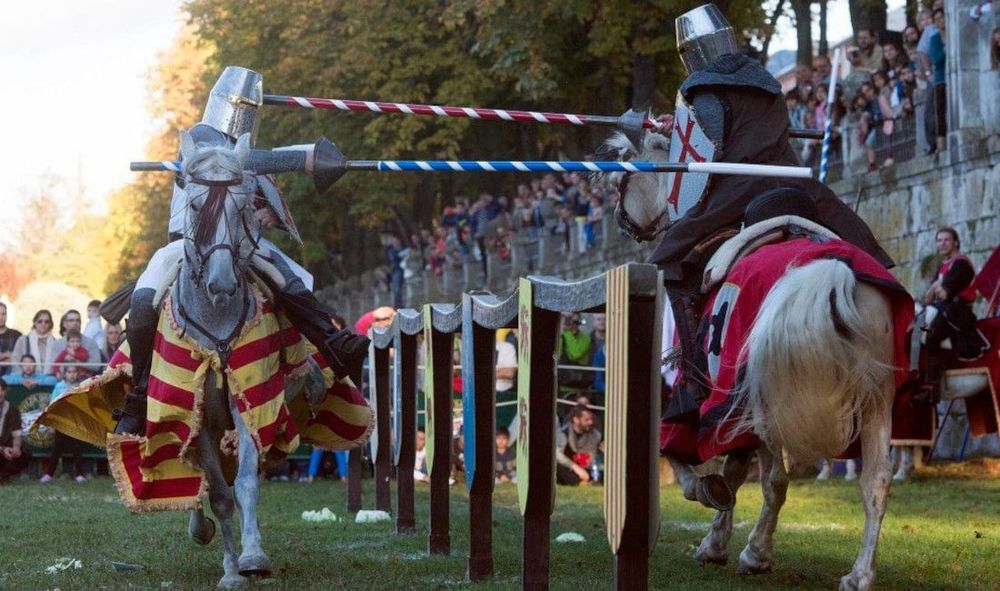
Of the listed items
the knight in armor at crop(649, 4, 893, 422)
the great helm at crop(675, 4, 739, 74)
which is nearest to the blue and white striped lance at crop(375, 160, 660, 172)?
the knight in armor at crop(649, 4, 893, 422)

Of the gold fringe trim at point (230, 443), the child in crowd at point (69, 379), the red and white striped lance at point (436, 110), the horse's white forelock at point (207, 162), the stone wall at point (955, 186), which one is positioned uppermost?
the stone wall at point (955, 186)

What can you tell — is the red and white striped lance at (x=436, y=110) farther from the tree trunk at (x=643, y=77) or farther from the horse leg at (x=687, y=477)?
the tree trunk at (x=643, y=77)

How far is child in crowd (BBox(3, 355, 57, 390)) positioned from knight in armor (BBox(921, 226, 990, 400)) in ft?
32.2

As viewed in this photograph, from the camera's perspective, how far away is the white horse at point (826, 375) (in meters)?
7.73

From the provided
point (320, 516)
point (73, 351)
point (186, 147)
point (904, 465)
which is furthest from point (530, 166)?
point (73, 351)

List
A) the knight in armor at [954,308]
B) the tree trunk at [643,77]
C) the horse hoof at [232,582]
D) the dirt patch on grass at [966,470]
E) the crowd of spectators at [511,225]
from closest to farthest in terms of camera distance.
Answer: the horse hoof at [232,582] < the knight in armor at [954,308] < the dirt patch on grass at [966,470] < the tree trunk at [643,77] < the crowd of spectators at [511,225]

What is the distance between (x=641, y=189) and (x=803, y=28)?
17.9m

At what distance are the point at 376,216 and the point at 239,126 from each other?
2935 centimetres

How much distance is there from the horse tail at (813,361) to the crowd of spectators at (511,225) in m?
22.7

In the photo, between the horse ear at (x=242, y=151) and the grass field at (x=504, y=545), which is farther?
the horse ear at (x=242, y=151)

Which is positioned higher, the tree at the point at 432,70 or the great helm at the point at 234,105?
the tree at the point at 432,70

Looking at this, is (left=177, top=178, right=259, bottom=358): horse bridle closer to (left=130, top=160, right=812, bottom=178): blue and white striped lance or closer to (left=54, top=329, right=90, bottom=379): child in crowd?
(left=130, top=160, right=812, bottom=178): blue and white striped lance

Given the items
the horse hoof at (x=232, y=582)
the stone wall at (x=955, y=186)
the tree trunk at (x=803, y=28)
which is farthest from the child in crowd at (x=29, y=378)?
the tree trunk at (x=803, y=28)

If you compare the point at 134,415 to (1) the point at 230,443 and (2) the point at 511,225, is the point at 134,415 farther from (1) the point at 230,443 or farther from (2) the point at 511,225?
(2) the point at 511,225
